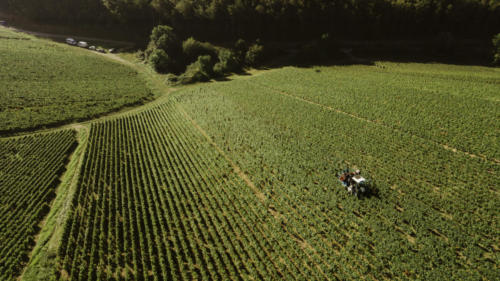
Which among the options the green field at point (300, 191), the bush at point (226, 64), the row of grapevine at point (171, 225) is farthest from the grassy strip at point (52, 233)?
the bush at point (226, 64)

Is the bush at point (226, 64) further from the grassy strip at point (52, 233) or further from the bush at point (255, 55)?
the grassy strip at point (52, 233)

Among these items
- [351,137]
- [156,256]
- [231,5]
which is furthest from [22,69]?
[351,137]

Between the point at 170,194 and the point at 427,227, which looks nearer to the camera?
the point at 427,227

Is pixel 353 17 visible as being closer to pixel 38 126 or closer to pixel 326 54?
pixel 326 54

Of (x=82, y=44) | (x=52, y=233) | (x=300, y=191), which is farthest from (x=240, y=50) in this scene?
(x=52, y=233)

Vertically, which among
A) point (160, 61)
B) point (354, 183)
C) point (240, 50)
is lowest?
point (354, 183)

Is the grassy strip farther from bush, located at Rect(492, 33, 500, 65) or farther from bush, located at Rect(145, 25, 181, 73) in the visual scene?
bush, located at Rect(492, 33, 500, 65)

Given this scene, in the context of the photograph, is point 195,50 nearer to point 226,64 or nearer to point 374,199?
point 226,64
